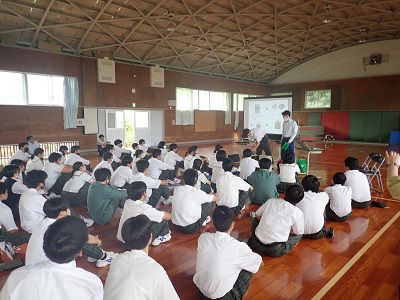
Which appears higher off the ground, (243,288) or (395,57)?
(395,57)

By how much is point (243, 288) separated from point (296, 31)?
513 inches

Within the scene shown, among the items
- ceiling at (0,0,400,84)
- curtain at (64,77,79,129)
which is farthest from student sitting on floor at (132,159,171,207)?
curtain at (64,77,79,129)

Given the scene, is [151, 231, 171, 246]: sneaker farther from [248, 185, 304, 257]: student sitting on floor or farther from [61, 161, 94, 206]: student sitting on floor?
[61, 161, 94, 206]: student sitting on floor

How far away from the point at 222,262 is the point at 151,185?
212cm

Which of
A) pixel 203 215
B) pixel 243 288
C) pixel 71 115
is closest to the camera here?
pixel 243 288

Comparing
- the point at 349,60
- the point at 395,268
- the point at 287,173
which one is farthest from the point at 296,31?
the point at 395,268

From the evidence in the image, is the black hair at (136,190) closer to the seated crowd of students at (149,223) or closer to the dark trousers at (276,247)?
the seated crowd of students at (149,223)

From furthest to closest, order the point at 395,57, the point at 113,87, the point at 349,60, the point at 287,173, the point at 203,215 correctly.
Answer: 1. the point at 349,60
2. the point at 395,57
3. the point at 113,87
4. the point at 287,173
5. the point at 203,215

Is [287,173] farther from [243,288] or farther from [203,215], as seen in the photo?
[243,288]

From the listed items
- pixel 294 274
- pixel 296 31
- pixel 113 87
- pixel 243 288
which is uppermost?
pixel 296 31

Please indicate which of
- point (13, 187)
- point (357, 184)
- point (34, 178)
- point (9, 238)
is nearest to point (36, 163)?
point (13, 187)

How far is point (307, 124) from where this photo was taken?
57.6 feet

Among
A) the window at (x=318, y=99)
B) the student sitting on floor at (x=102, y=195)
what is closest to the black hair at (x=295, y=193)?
the student sitting on floor at (x=102, y=195)

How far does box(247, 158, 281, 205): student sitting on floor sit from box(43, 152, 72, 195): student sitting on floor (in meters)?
3.09
